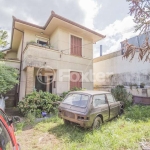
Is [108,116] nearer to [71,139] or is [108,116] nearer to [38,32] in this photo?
[71,139]

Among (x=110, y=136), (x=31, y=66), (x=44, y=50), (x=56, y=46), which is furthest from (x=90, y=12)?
(x=110, y=136)

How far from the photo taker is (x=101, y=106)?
5145 mm

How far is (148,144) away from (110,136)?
3.80ft

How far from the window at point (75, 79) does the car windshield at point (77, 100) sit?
14.0 ft

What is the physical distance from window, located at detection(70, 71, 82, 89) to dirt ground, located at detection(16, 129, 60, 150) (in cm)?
539

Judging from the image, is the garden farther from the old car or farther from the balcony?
the balcony

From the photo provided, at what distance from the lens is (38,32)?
10.5 metres

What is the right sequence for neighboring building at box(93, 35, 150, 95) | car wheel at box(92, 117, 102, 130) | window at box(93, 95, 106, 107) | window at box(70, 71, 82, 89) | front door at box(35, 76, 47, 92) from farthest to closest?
neighboring building at box(93, 35, 150, 95) < front door at box(35, 76, 47, 92) < window at box(70, 71, 82, 89) < window at box(93, 95, 106, 107) < car wheel at box(92, 117, 102, 130)

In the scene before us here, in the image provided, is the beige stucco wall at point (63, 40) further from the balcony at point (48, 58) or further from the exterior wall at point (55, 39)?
the balcony at point (48, 58)

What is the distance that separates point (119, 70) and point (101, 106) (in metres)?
8.95

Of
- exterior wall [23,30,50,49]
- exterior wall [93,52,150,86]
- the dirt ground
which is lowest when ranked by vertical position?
the dirt ground

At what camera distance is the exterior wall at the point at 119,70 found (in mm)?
10925

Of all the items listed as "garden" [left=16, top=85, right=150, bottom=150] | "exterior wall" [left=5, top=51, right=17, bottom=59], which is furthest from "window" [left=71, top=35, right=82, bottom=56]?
"exterior wall" [left=5, top=51, right=17, bottom=59]

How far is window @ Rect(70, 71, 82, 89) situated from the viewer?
32.0 feet
